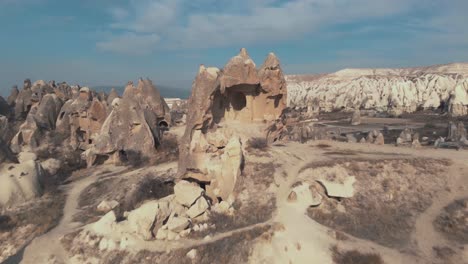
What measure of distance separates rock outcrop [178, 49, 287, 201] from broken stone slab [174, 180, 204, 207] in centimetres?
136

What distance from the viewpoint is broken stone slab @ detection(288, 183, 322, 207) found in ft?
55.1

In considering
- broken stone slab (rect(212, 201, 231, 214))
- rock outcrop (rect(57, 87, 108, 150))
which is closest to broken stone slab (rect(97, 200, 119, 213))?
broken stone slab (rect(212, 201, 231, 214))

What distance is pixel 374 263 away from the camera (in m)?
13.3

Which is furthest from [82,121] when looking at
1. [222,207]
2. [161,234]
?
[161,234]

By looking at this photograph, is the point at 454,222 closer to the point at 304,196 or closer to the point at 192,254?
the point at 304,196

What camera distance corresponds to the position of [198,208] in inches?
669

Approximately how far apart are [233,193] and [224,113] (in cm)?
1145

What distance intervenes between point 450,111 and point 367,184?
5689 centimetres

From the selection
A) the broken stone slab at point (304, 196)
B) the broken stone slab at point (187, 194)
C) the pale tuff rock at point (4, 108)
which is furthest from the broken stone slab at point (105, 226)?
the pale tuff rock at point (4, 108)

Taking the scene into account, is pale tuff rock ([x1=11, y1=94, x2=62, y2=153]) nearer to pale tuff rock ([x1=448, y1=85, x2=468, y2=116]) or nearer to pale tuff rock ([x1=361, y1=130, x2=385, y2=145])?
pale tuff rock ([x1=361, y1=130, x2=385, y2=145])

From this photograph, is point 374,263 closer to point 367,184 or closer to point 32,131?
point 367,184

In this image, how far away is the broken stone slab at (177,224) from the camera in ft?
51.0

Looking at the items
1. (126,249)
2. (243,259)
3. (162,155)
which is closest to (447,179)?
(243,259)

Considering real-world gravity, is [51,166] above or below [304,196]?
below
